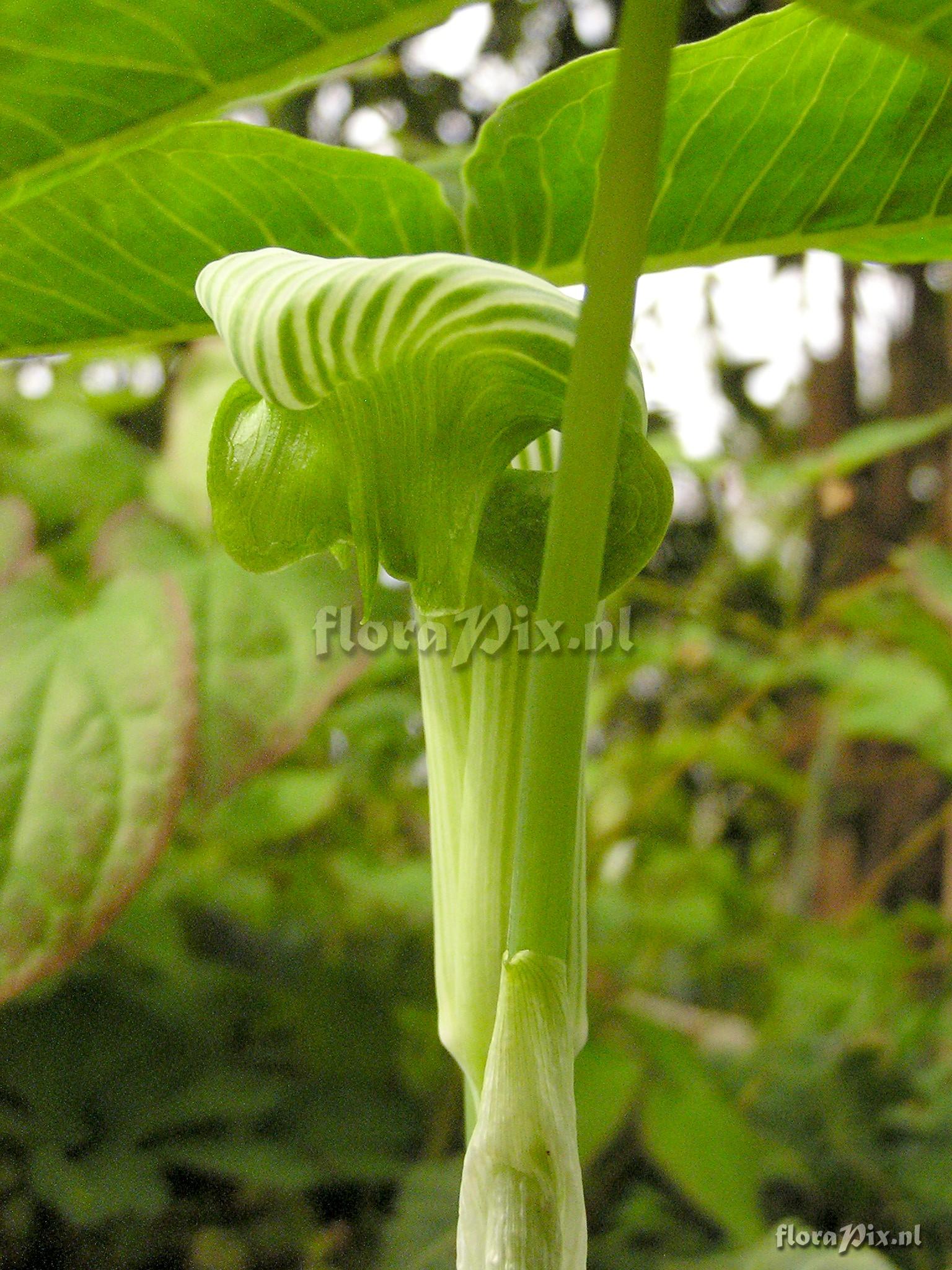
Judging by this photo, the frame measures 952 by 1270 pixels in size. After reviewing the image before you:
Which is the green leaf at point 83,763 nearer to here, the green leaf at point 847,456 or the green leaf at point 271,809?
the green leaf at point 271,809

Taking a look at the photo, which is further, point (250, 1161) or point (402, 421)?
point (250, 1161)

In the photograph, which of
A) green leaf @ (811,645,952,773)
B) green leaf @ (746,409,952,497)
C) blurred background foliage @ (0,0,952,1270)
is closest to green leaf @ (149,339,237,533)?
blurred background foliage @ (0,0,952,1270)

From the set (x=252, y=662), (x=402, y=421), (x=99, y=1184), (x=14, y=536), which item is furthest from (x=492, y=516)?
(x=99, y=1184)

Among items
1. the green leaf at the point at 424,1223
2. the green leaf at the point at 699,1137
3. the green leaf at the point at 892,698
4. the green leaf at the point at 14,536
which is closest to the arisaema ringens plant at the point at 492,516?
the green leaf at the point at 14,536

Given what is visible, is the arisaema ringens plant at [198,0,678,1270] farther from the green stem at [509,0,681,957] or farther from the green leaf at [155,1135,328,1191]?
the green leaf at [155,1135,328,1191]

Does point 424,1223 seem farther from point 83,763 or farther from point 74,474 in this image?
point 74,474

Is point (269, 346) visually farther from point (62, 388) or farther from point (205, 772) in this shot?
point (62, 388)
